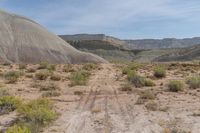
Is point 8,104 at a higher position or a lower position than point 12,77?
lower

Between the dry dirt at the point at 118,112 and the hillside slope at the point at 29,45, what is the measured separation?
180ft

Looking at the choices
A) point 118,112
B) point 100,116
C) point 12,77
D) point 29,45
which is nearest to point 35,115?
point 100,116

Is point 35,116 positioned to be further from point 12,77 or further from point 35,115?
point 12,77

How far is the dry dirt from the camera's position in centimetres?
1463

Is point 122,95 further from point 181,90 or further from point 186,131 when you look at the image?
point 186,131

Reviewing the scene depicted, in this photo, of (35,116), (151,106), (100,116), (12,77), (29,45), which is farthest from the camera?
(29,45)

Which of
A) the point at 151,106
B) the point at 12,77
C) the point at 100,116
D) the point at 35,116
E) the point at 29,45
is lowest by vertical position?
the point at 100,116

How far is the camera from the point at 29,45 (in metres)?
86.1

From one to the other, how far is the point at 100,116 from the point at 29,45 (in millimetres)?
70748

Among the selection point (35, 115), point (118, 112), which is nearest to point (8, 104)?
point (35, 115)

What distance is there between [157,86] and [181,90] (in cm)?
288

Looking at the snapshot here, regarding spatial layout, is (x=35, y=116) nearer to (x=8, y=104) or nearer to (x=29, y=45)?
(x=8, y=104)

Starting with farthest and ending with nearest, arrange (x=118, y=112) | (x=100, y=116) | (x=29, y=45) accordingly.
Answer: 1. (x=29, y=45)
2. (x=118, y=112)
3. (x=100, y=116)

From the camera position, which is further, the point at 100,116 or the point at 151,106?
the point at 151,106
